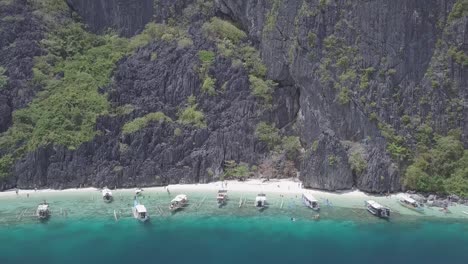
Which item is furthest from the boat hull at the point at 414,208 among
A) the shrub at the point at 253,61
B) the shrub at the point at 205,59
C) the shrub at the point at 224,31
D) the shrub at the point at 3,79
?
the shrub at the point at 3,79

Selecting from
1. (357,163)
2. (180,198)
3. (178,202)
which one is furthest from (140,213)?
(357,163)

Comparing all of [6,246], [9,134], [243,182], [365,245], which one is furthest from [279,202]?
[9,134]

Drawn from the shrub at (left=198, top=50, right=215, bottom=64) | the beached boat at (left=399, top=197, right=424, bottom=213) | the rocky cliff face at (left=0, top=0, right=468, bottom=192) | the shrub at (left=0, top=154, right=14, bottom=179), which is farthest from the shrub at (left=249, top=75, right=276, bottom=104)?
the shrub at (left=0, top=154, right=14, bottom=179)

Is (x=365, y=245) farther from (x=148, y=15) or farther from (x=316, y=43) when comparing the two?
(x=148, y=15)

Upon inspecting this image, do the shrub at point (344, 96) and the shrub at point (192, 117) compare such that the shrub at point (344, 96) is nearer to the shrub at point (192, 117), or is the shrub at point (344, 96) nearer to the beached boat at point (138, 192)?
the shrub at point (192, 117)

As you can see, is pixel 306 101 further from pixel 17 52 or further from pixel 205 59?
pixel 17 52

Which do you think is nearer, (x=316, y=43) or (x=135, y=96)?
(x=316, y=43)

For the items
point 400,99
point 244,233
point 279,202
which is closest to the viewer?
point 244,233
